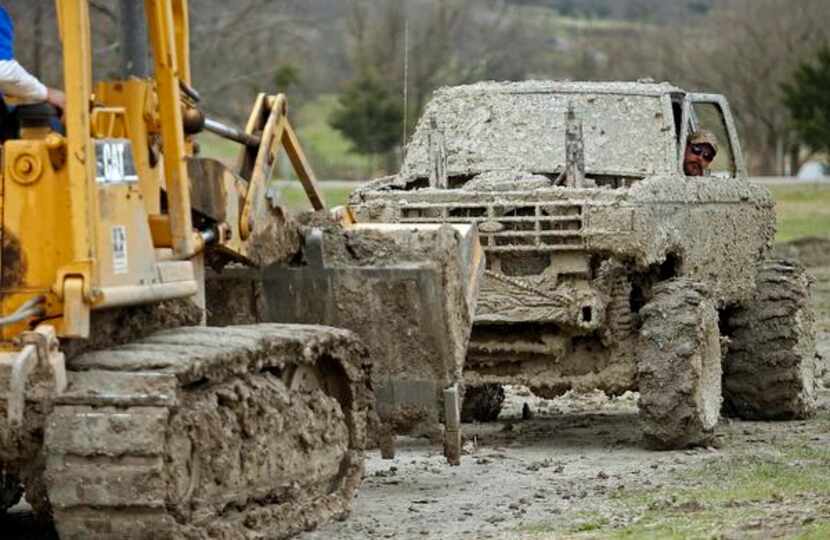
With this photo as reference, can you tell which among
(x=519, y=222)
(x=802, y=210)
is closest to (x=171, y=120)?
(x=519, y=222)

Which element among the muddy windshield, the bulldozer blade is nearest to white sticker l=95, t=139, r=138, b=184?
the bulldozer blade

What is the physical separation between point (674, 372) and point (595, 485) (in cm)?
156

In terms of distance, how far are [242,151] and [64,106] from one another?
217 centimetres

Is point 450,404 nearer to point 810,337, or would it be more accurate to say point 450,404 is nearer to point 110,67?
point 810,337

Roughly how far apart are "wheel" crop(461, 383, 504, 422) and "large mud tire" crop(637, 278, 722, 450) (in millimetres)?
2132

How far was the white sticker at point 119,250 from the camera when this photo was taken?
30.9 feet

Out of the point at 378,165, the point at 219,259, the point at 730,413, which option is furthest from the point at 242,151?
the point at 378,165

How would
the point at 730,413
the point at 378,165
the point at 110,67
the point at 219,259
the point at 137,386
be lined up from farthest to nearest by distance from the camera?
the point at 378,165 → the point at 110,67 → the point at 730,413 → the point at 219,259 → the point at 137,386

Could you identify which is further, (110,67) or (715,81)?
(715,81)

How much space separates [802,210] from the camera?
4406 centimetres

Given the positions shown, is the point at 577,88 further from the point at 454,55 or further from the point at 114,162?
the point at 454,55

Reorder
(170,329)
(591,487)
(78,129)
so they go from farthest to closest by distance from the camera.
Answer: (591,487) < (170,329) < (78,129)

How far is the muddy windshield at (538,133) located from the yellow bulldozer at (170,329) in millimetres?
3719

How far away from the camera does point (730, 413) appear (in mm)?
16469
